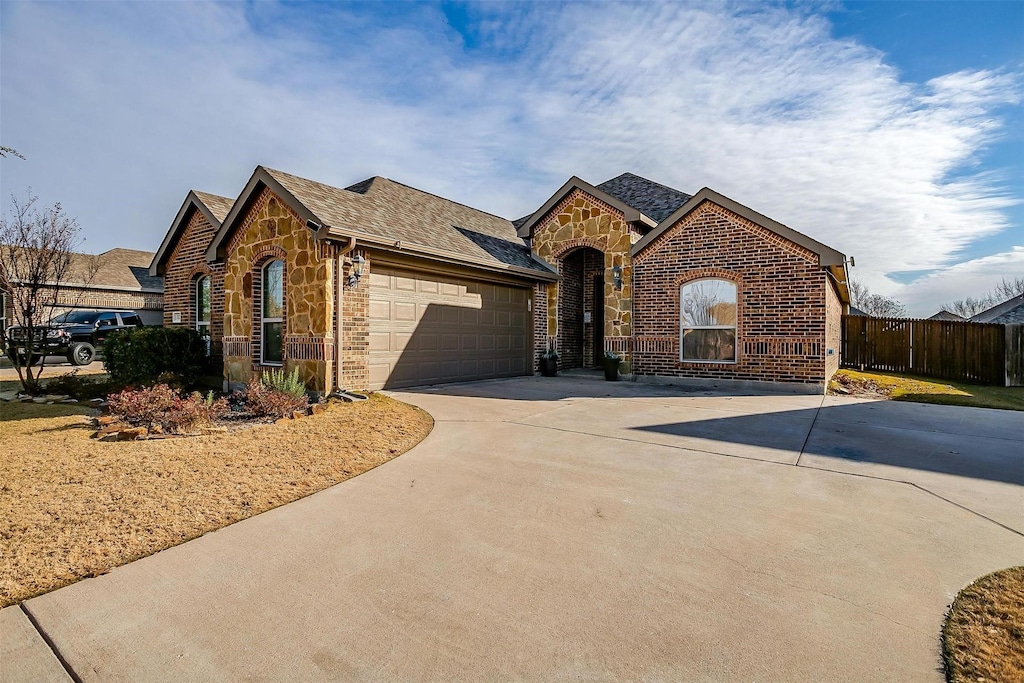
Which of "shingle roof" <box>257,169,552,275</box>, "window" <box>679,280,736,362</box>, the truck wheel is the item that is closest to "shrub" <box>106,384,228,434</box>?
"shingle roof" <box>257,169,552,275</box>

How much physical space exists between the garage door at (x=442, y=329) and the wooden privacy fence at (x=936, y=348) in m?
12.1

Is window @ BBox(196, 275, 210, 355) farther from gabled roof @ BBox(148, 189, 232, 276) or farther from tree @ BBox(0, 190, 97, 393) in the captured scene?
tree @ BBox(0, 190, 97, 393)

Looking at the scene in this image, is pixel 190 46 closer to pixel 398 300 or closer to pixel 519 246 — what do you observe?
pixel 398 300

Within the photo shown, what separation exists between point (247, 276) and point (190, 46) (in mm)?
4481

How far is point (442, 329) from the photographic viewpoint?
1160 centimetres

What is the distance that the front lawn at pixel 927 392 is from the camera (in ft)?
32.6

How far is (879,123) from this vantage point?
9625mm

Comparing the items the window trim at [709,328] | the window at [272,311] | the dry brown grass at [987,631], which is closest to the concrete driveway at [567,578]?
the dry brown grass at [987,631]

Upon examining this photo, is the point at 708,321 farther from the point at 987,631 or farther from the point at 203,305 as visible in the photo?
the point at 203,305

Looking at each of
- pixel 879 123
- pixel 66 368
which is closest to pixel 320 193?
pixel 879 123

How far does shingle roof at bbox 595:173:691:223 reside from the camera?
1535 cm

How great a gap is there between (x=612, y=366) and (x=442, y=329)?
4826 millimetres

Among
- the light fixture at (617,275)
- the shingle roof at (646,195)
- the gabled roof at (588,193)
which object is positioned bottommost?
the light fixture at (617,275)

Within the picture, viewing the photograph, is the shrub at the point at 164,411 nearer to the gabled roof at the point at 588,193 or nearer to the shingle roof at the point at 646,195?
the gabled roof at the point at 588,193
